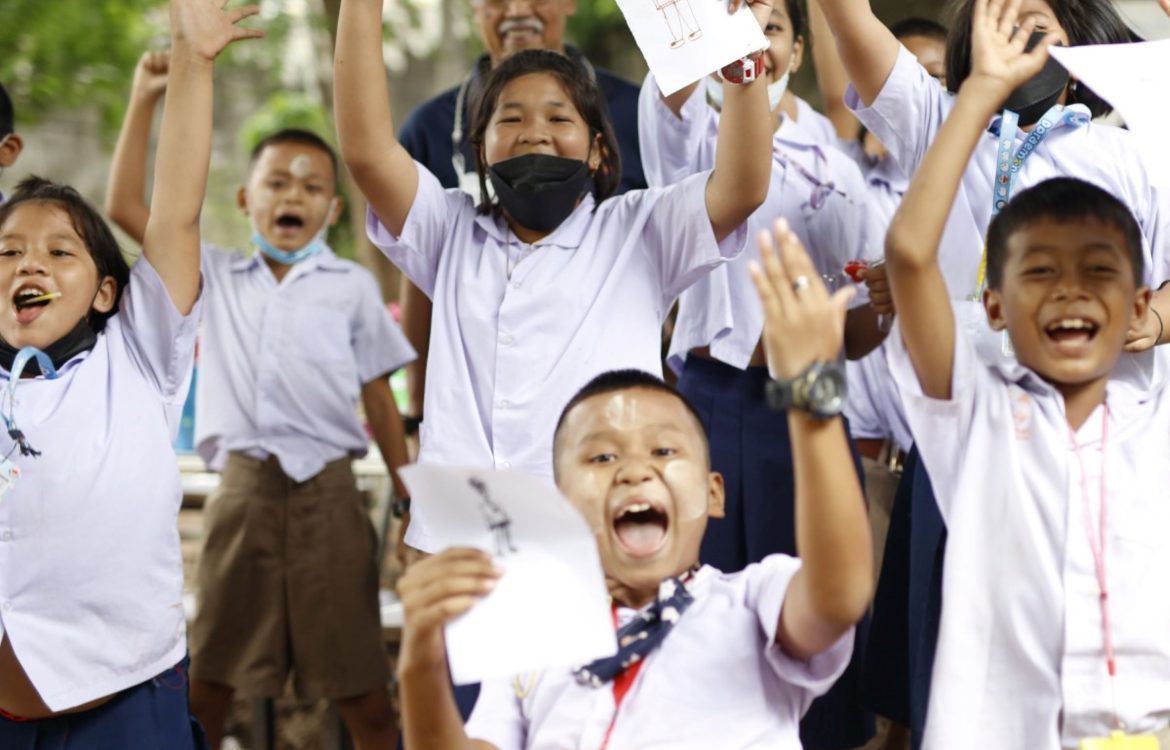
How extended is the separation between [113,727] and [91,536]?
0.39m

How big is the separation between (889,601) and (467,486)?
159cm

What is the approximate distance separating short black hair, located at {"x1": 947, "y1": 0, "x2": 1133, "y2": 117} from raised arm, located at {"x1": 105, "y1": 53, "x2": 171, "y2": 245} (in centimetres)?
195

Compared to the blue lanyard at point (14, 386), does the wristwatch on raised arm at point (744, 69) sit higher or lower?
higher

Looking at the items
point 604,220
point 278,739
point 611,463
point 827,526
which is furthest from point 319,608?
point 827,526

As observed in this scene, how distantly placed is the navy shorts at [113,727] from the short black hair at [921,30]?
2695 millimetres

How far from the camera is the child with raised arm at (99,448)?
302 cm

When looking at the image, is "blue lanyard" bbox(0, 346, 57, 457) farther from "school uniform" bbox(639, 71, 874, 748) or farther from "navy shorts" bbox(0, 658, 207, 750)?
"school uniform" bbox(639, 71, 874, 748)

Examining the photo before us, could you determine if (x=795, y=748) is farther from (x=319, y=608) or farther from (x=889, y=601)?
(x=319, y=608)

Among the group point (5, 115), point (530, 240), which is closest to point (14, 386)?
point (530, 240)

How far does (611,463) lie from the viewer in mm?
2463

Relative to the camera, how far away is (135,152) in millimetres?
3906

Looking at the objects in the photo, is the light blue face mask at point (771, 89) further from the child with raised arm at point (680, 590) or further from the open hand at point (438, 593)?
the open hand at point (438, 593)

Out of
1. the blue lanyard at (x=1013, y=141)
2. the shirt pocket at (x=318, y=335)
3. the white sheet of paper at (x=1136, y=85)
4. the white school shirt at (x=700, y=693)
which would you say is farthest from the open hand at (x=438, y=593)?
the shirt pocket at (x=318, y=335)

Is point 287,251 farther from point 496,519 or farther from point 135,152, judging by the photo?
point 496,519
